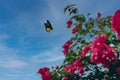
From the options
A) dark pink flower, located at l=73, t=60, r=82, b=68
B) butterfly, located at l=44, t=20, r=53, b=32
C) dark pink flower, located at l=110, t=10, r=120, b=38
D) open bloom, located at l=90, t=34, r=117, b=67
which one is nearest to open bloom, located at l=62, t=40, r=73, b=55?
butterfly, located at l=44, t=20, r=53, b=32

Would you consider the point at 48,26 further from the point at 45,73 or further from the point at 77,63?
the point at 77,63

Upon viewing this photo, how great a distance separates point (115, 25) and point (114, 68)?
32.1 inches

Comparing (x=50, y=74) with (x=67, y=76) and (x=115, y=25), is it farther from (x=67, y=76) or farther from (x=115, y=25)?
(x=115, y=25)

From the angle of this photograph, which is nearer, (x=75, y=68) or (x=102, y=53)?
(x=102, y=53)

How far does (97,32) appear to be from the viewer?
20.0ft

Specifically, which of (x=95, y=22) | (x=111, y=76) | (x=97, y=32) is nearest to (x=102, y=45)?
(x=111, y=76)

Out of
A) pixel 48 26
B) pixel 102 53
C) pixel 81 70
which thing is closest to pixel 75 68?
pixel 81 70

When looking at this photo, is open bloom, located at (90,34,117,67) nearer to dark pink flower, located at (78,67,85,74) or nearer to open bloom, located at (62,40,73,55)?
dark pink flower, located at (78,67,85,74)

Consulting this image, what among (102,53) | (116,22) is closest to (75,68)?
(102,53)

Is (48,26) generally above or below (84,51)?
above

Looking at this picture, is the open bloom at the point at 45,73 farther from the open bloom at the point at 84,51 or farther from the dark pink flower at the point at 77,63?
the open bloom at the point at 84,51

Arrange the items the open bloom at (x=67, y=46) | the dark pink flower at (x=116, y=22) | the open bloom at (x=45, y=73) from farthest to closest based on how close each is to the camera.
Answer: the open bloom at (x=67, y=46) < the open bloom at (x=45, y=73) < the dark pink flower at (x=116, y=22)

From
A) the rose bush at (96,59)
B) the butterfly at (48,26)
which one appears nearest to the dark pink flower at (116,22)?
the rose bush at (96,59)

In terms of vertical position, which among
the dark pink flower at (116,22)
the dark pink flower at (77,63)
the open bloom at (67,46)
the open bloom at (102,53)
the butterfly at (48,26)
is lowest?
the open bloom at (102,53)
